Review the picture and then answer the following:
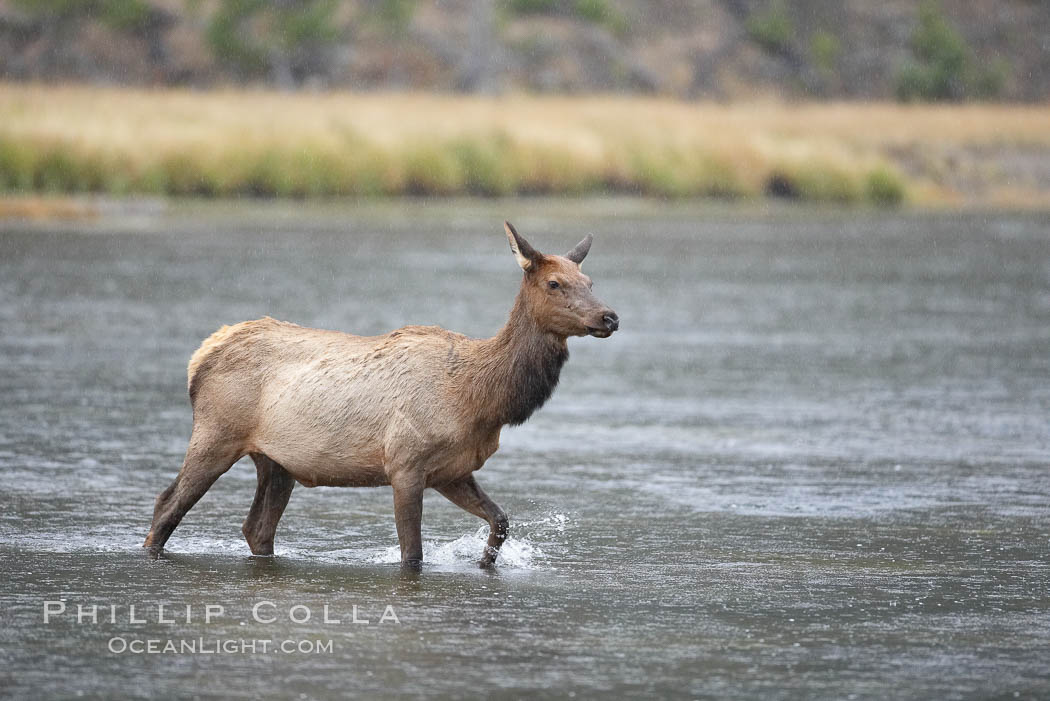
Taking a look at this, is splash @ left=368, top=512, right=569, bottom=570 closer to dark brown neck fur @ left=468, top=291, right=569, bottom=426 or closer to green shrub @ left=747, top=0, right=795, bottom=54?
dark brown neck fur @ left=468, top=291, right=569, bottom=426

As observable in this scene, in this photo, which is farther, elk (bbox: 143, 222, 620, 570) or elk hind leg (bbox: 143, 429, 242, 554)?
elk hind leg (bbox: 143, 429, 242, 554)

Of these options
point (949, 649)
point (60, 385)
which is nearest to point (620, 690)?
point (949, 649)

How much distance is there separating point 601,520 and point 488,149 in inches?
1276

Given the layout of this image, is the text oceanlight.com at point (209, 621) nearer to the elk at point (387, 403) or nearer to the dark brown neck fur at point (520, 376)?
the elk at point (387, 403)

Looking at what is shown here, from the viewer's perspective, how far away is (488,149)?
4225 centimetres

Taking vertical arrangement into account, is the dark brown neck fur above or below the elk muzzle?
below

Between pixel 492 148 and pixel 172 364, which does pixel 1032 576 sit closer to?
pixel 172 364

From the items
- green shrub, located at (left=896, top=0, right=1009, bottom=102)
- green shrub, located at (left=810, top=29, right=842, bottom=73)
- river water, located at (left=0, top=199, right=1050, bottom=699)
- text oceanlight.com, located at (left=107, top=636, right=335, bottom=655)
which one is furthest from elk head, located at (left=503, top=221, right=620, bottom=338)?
green shrub, located at (left=810, top=29, right=842, bottom=73)

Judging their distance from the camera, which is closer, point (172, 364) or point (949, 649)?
point (949, 649)

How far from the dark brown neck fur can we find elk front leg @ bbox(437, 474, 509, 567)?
17.0 inches

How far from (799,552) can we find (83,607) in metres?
3.70

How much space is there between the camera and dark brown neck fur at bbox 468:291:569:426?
8.79 metres

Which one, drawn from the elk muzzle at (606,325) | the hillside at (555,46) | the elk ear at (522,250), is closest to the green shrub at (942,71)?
the hillside at (555,46)

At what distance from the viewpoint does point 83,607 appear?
7.89m
